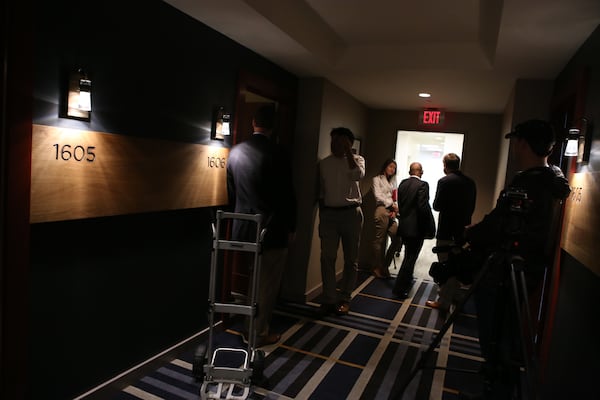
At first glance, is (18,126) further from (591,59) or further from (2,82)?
(591,59)

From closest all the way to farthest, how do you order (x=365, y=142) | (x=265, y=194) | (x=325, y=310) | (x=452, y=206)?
1. (x=265, y=194)
2. (x=325, y=310)
3. (x=452, y=206)
4. (x=365, y=142)

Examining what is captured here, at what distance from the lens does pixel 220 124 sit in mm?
2809

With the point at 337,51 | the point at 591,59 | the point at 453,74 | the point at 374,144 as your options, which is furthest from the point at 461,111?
the point at 591,59

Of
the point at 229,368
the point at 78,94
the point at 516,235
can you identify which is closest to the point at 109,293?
the point at 229,368

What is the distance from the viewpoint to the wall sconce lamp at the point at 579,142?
208 cm

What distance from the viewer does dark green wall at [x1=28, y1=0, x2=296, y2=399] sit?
1779 mm

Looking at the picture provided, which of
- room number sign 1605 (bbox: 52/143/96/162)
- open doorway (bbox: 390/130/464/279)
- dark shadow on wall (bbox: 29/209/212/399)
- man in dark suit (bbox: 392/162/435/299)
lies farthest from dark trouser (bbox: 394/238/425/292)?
room number sign 1605 (bbox: 52/143/96/162)

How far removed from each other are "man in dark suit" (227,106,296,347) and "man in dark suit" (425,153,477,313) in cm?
174

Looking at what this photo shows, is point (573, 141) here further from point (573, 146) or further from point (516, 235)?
point (516, 235)

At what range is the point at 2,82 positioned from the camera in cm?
152

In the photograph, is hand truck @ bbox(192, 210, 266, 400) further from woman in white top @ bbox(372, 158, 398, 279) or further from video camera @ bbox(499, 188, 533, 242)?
woman in white top @ bbox(372, 158, 398, 279)

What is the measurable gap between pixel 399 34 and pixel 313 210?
169cm

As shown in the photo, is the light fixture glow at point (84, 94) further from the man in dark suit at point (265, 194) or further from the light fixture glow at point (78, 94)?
the man in dark suit at point (265, 194)

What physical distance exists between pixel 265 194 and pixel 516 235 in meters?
1.59
